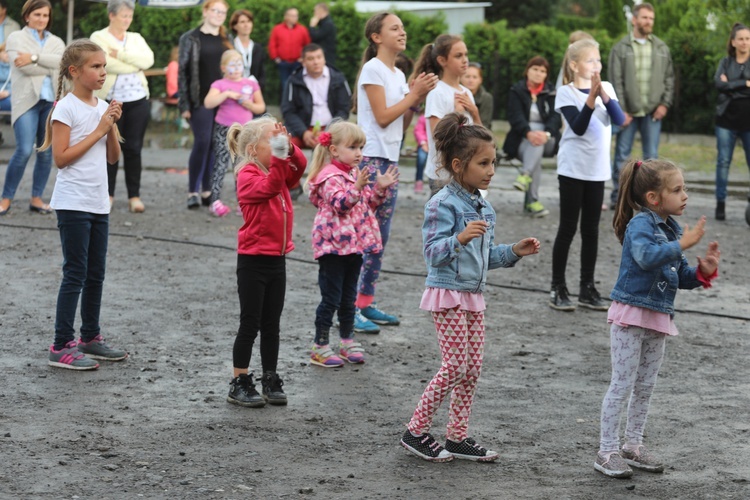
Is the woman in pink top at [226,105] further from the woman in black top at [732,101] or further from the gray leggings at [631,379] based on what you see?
the gray leggings at [631,379]

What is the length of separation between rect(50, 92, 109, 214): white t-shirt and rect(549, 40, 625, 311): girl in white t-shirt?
3480 mm

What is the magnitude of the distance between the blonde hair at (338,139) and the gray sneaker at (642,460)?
252cm

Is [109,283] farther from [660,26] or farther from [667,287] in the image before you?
[660,26]

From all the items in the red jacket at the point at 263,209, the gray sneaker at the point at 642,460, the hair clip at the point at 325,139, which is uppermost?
the hair clip at the point at 325,139

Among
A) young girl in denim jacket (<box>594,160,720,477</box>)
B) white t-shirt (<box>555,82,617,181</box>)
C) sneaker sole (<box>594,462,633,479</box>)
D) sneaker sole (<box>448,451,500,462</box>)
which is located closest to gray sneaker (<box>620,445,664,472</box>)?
young girl in denim jacket (<box>594,160,720,477</box>)

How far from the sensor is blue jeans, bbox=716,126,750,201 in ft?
43.9

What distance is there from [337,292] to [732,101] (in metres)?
7.74

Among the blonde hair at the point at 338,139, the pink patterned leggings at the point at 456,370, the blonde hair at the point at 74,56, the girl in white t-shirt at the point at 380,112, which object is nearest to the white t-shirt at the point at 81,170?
the blonde hair at the point at 74,56

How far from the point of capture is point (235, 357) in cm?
620

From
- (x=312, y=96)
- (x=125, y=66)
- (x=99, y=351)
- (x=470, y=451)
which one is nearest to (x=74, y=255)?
(x=99, y=351)

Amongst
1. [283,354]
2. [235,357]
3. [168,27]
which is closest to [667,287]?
[235,357]

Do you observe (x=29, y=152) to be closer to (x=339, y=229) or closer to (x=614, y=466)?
(x=339, y=229)

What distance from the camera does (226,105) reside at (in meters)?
12.3

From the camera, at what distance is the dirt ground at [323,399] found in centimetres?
509
